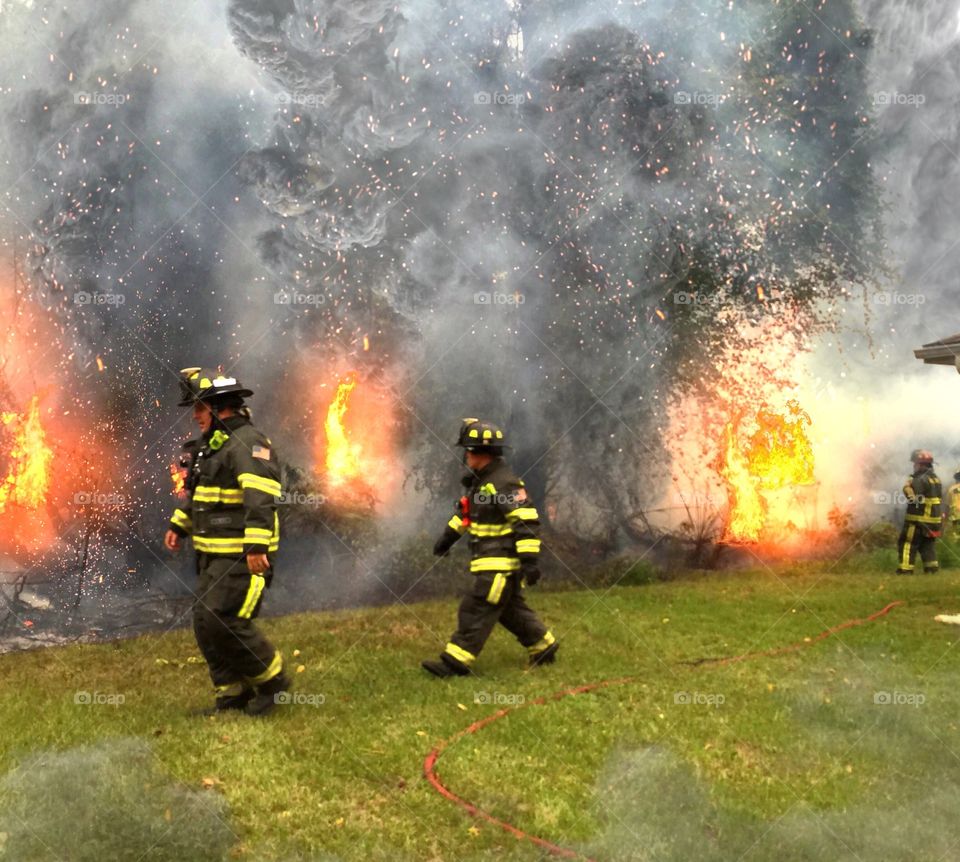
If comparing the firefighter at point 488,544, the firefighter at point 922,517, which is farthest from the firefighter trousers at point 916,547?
the firefighter at point 488,544

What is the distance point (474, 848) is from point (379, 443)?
1018 cm

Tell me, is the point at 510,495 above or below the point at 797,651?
above

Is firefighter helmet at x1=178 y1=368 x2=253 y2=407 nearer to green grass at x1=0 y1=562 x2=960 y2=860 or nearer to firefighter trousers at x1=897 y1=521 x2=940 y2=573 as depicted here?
green grass at x1=0 y1=562 x2=960 y2=860

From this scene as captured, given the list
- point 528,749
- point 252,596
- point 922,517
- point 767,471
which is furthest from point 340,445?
point 922,517

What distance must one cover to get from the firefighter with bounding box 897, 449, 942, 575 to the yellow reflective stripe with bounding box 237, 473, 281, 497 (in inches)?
448

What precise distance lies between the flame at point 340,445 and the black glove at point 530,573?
6.91m

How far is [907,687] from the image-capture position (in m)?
7.94

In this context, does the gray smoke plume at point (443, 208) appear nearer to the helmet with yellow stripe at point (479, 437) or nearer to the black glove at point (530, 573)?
the helmet with yellow stripe at point (479, 437)

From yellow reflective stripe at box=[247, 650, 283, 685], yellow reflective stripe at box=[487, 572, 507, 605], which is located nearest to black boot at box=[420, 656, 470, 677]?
yellow reflective stripe at box=[487, 572, 507, 605]

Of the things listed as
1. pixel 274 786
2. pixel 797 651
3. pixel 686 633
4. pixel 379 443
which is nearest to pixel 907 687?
pixel 797 651

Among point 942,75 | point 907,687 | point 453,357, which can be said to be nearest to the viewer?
point 907,687

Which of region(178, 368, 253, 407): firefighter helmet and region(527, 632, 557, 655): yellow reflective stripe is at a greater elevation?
region(178, 368, 253, 407): firefighter helmet

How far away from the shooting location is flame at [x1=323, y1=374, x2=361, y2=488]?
14.3m

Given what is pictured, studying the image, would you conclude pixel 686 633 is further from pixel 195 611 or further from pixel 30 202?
pixel 30 202
